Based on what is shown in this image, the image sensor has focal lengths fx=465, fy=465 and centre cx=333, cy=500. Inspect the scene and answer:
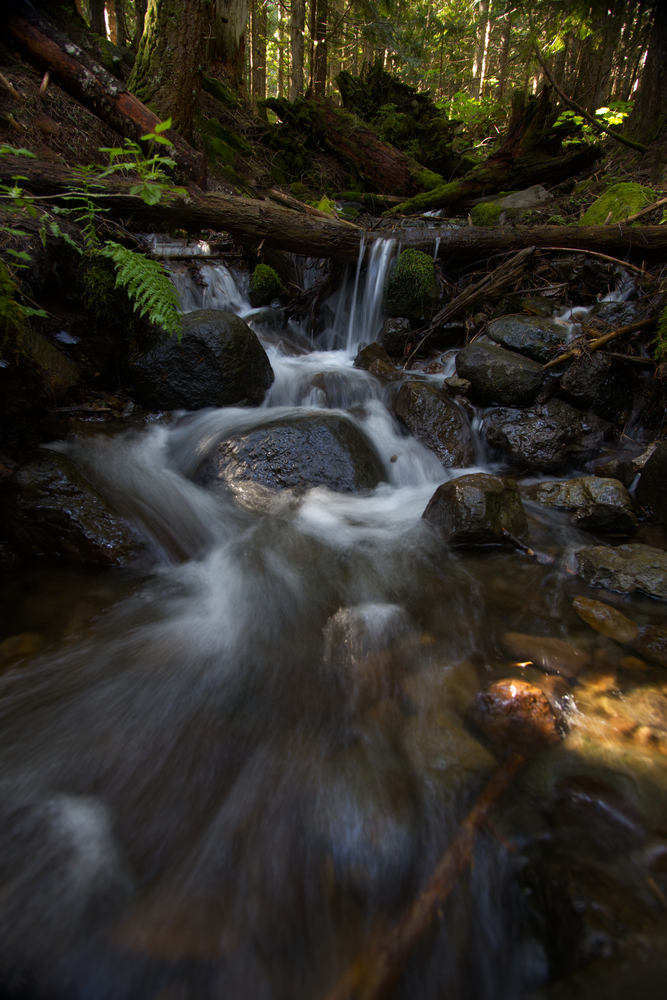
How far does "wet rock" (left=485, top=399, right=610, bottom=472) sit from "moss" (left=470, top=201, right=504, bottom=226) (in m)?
5.34

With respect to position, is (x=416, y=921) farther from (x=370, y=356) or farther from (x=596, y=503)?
(x=370, y=356)

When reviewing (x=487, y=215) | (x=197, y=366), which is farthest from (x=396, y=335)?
(x=487, y=215)

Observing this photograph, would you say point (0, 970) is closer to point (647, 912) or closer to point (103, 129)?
point (647, 912)

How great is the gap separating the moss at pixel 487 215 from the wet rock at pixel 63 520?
849cm

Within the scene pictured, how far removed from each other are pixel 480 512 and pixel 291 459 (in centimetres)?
173

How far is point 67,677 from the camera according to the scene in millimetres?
2254

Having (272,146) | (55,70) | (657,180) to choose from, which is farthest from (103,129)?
(657,180)

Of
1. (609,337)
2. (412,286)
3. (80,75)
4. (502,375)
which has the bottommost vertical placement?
(502,375)

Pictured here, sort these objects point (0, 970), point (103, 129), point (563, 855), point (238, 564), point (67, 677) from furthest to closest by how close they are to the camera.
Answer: point (103, 129), point (238, 564), point (67, 677), point (563, 855), point (0, 970)

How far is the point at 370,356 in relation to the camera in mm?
6281

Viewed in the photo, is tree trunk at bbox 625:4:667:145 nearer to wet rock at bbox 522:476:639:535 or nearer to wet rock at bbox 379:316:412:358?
wet rock at bbox 379:316:412:358

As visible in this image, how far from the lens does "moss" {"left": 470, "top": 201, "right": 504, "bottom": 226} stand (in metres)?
8.43

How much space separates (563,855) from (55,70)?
27.6 ft

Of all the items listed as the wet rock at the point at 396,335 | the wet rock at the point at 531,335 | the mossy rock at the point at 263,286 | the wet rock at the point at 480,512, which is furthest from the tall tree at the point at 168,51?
the wet rock at the point at 480,512
